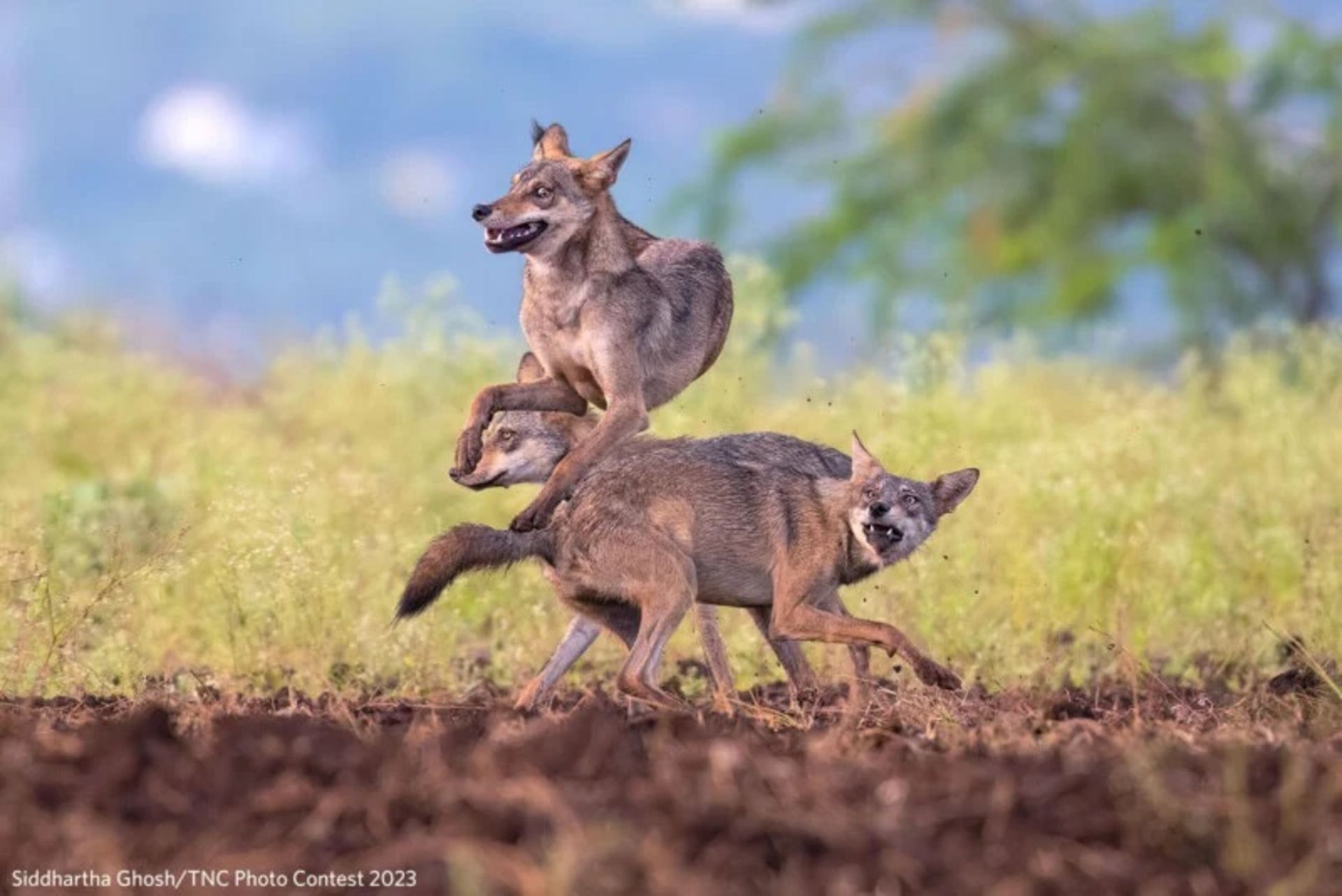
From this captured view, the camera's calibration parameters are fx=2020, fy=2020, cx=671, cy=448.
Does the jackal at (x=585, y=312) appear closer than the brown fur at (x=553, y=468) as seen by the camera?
No

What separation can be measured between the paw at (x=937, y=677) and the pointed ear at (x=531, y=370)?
228cm

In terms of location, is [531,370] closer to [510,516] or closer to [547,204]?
[547,204]

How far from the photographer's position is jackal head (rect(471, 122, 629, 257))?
857 cm

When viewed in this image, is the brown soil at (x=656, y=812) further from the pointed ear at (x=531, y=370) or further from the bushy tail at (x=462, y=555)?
the pointed ear at (x=531, y=370)

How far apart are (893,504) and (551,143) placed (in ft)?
7.79

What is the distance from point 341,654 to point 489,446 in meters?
1.53

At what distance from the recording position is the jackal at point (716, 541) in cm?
799

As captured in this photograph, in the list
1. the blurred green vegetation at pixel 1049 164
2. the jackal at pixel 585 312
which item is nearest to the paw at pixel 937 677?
the jackal at pixel 585 312

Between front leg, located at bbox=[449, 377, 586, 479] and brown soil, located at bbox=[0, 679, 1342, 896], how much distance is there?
3011 mm

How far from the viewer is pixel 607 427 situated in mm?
8523

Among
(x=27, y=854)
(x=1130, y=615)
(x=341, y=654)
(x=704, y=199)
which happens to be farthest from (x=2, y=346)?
(x=27, y=854)

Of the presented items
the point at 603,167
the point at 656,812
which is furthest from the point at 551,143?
the point at 656,812

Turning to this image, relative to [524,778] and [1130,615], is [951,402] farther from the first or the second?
[524,778]

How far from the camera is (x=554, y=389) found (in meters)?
8.97
